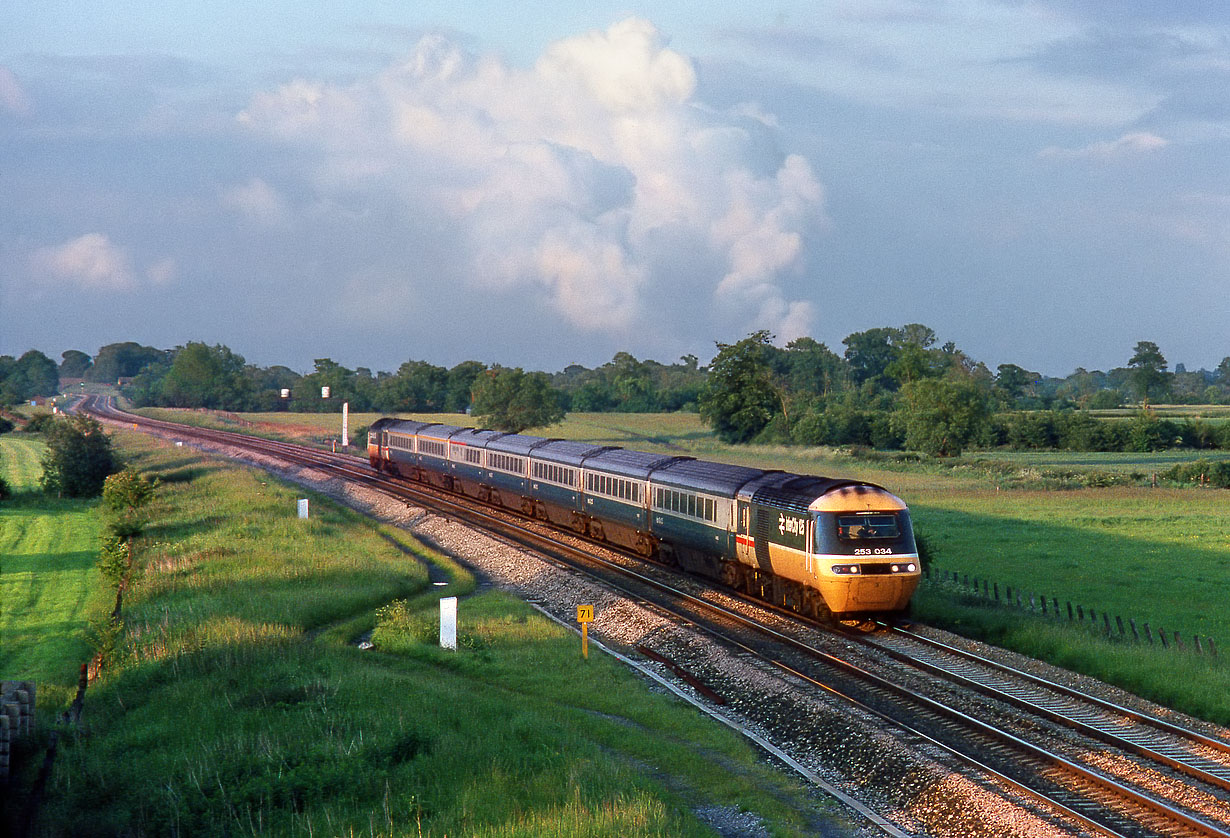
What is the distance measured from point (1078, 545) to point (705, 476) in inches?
837

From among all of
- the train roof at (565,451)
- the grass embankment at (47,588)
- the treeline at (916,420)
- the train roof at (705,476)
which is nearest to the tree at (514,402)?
the treeline at (916,420)

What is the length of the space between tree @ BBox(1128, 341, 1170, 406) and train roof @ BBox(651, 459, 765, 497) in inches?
5974

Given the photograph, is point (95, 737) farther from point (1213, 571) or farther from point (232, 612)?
point (1213, 571)

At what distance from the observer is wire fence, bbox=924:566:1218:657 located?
931 inches

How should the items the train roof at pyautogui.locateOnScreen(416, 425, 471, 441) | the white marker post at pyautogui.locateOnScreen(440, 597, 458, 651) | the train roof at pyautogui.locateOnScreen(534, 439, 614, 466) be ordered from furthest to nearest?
1. the train roof at pyautogui.locateOnScreen(416, 425, 471, 441)
2. the train roof at pyautogui.locateOnScreen(534, 439, 614, 466)
3. the white marker post at pyautogui.locateOnScreen(440, 597, 458, 651)

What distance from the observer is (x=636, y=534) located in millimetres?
33562

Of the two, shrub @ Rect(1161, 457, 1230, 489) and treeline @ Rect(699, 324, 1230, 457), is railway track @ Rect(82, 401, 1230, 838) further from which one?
treeline @ Rect(699, 324, 1230, 457)

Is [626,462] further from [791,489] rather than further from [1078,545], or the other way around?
[1078,545]

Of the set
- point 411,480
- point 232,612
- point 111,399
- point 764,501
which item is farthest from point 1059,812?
point 111,399

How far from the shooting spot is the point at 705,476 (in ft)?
96.2

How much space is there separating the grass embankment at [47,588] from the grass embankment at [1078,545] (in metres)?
20.4

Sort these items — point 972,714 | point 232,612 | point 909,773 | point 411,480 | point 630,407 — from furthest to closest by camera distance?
1. point 630,407
2. point 411,480
3. point 232,612
4. point 972,714
5. point 909,773

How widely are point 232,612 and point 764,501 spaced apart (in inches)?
496

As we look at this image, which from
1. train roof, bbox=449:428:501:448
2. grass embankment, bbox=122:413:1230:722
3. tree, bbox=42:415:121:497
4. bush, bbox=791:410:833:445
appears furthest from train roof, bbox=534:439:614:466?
bush, bbox=791:410:833:445
